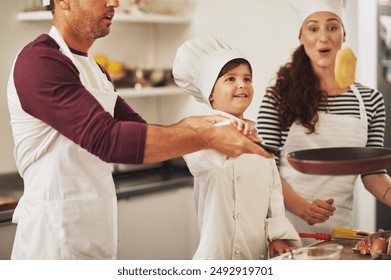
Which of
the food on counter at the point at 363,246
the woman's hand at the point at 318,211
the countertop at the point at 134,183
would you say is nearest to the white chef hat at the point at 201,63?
the countertop at the point at 134,183

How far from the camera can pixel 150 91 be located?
1791 millimetres

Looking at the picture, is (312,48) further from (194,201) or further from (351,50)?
(194,201)

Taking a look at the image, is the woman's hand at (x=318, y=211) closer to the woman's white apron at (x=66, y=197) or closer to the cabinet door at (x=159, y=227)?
the cabinet door at (x=159, y=227)

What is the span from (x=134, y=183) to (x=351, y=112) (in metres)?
0.64

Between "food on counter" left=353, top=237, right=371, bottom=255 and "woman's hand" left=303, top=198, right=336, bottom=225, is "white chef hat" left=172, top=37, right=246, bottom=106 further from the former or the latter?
"food on counter" left=353, top=237, right=371, bottom=255

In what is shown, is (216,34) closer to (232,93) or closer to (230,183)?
(232,93)

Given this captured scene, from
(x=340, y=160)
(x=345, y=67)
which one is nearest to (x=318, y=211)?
(x=340, y=160)

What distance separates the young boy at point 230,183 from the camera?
5.36ft

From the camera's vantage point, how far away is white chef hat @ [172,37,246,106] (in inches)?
64.3

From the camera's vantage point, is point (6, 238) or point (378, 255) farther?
point (6, 238)

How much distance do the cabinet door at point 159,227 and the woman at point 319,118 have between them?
28 centimetres

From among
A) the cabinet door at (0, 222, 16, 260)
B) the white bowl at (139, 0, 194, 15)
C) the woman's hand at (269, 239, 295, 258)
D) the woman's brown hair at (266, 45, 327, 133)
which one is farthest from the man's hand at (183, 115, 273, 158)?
the cabinet door at (0, 222, 16, 260)

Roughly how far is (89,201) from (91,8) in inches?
19.4
